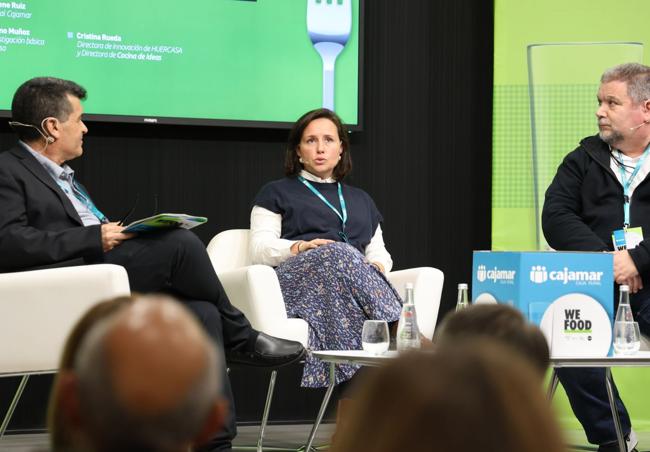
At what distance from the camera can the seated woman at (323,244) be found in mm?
3799

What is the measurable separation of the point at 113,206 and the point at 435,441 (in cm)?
424

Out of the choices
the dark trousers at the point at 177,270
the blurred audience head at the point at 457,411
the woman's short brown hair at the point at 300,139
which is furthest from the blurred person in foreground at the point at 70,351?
the woman's short brown hair at the point at 300,139

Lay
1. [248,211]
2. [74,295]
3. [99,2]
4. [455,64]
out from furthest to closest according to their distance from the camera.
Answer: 1. [455,64]
2. [248,211]
3. [99,2]
4. [74,295]

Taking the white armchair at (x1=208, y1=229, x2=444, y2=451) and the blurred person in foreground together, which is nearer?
the blurred person in foreground

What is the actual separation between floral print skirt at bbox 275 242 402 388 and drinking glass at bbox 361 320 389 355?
744mm

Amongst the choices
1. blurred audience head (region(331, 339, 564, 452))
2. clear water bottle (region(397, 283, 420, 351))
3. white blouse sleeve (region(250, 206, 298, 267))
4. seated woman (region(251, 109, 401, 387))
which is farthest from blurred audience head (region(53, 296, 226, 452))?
white blouse sleeve (region(250, 206, 298, 267))

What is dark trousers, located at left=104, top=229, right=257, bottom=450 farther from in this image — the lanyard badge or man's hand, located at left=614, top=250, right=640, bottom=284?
the lanyard badge

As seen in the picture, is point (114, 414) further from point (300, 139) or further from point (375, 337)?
point (300, 139)

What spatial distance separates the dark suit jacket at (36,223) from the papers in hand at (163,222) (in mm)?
135

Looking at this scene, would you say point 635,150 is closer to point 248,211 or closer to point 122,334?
point 248,211

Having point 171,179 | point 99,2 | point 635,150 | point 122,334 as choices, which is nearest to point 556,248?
point 635,150

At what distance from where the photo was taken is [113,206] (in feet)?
15.2

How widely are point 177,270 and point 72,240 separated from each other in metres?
0.35

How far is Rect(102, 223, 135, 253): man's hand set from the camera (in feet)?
10.5
